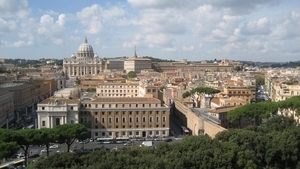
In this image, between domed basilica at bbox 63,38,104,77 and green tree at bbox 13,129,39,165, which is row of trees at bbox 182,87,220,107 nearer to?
green tree at bbox 13,129,39,165

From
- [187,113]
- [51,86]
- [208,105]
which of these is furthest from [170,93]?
[51,86]

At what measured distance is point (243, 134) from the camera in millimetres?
26984

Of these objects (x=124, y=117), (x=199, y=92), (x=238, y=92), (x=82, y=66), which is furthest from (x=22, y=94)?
(x=82, y=66)

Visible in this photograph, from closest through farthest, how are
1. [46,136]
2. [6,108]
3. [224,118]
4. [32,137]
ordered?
[32,137], [46,136], [224,118], [6,108]

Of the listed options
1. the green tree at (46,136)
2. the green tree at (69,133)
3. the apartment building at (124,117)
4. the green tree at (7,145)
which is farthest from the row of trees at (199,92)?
the green tree at (7,145)

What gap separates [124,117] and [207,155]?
18.9 meters

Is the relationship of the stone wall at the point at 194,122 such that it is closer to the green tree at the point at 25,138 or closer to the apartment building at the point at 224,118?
the apartment building at the point at 224,118

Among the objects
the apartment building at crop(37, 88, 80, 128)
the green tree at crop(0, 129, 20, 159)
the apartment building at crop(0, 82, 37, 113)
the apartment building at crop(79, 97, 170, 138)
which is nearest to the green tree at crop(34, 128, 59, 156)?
the green tree at crop(0, 129, 20, 159)

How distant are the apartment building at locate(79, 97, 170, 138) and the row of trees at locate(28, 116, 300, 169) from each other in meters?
13.6

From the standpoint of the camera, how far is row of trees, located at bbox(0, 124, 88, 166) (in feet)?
86.7

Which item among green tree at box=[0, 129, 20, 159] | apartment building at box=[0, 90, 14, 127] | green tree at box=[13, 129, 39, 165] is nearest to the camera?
green tree at box=[0, 129, 20, 159]

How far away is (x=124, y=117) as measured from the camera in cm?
4106

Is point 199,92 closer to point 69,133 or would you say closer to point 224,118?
point 224,118

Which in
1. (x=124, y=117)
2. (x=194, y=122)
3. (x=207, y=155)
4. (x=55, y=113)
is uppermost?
(x=55, y=113)
